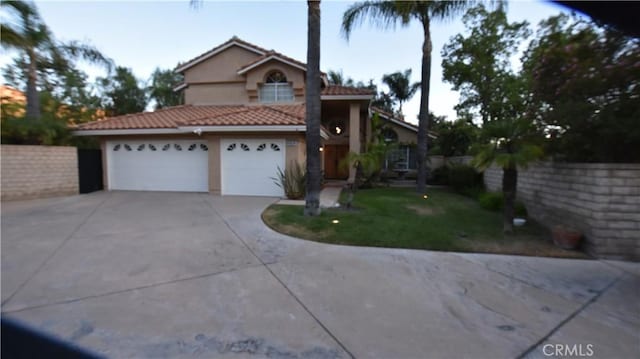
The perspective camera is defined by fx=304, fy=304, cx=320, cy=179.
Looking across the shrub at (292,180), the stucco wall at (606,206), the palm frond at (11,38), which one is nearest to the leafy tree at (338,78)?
the shrub at (292,180)

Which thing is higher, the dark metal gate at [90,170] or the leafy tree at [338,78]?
the leafy tree at [338,78]

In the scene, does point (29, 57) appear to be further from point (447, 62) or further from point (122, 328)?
point (447, 62)

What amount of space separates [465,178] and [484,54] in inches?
441

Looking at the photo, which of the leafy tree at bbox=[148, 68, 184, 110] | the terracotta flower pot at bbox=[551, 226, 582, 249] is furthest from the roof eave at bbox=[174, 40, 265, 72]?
the leafy tree at bbox=[148, 68, 184, 110]

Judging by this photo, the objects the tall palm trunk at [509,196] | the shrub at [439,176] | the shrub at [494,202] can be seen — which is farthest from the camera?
the shrub at [439,176]

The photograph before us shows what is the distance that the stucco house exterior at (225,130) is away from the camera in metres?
11.8

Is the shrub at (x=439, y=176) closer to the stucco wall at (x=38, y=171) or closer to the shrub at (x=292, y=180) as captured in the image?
the shrub at (x=292, y=180)

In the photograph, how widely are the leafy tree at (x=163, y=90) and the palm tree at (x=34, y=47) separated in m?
15.0

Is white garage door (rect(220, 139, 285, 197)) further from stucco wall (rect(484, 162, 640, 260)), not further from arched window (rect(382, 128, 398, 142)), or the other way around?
arched window (rect(382, 128, 398, 142))

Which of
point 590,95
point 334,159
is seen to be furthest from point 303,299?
point 334,159

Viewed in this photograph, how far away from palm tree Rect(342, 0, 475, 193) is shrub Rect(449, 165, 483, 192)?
5.18 ft

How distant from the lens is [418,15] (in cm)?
1273

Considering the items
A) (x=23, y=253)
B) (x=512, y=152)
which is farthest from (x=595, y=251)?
(x=23, y=253)

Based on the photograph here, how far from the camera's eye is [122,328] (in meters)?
3.00
